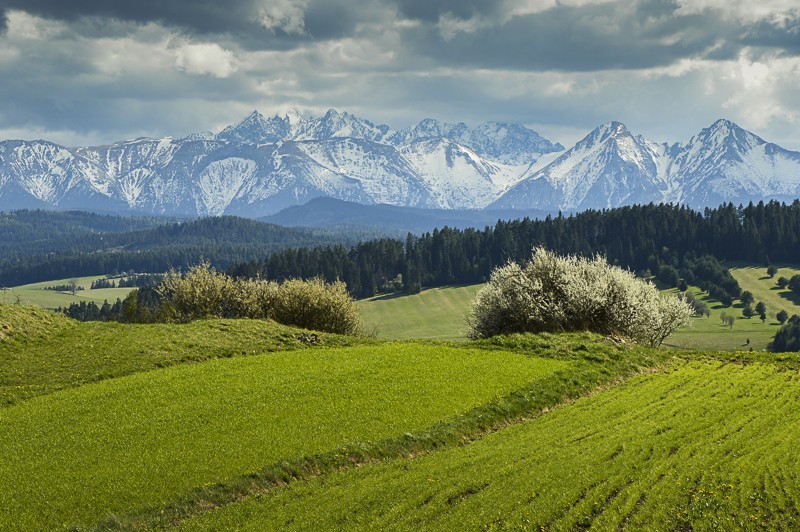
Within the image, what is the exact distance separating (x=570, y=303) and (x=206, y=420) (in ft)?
128

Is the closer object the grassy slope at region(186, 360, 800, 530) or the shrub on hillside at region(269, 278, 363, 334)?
the grassy slope at region(186, 360, 800, 530)

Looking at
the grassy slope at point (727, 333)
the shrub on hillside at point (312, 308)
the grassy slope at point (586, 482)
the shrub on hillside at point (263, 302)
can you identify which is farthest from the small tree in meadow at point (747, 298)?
the grassy slope at point (586, 482)

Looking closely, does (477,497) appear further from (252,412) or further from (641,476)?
(252,412)

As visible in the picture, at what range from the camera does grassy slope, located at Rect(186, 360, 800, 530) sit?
74.4 ft

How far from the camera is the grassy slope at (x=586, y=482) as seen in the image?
22672mm

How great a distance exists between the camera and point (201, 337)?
165 ft

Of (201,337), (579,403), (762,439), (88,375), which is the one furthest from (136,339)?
(762,439)

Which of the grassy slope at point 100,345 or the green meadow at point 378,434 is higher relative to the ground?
the grassy slope at point 100,345

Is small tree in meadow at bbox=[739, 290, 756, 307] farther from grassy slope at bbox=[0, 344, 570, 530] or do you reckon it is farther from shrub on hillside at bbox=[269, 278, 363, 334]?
grassy slope at bbox=[0, 344, 570, 530]

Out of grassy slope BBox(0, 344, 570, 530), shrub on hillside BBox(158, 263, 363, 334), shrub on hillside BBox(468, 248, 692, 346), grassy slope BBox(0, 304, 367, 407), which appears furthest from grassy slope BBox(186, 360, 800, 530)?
shrub on hillside BBox(158, 263, 363, 334)

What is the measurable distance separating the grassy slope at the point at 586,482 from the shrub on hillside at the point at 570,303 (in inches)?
1121

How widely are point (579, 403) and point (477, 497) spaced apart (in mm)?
16317

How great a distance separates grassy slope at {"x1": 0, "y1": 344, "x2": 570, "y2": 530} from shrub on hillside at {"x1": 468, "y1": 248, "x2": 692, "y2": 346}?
57.3 feet

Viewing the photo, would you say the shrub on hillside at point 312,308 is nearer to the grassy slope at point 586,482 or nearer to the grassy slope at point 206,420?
the grassy slope at point 206,420
